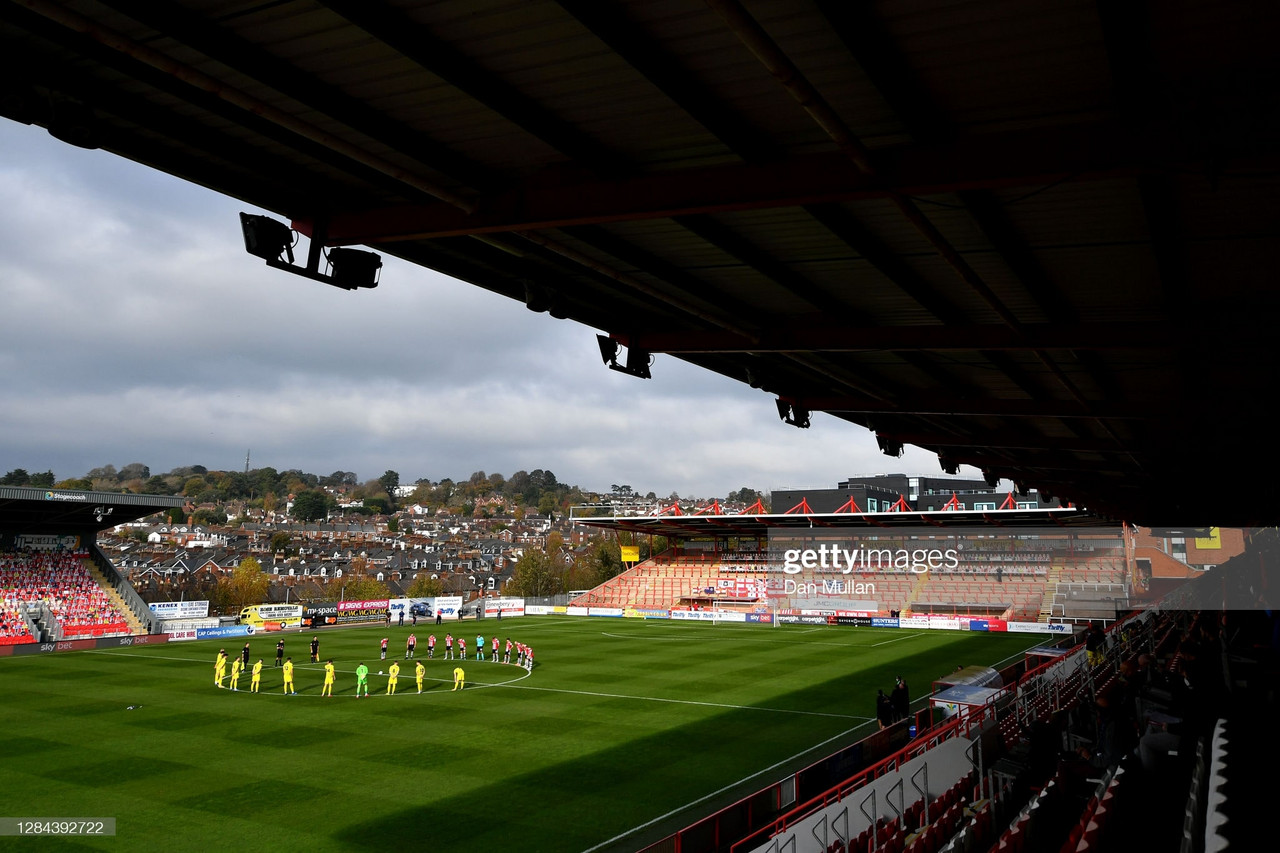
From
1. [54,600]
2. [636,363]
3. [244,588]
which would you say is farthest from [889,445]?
[244,588]

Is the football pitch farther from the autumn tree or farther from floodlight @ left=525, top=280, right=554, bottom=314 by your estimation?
the autumn tree

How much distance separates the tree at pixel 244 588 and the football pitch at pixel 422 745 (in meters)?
42.1

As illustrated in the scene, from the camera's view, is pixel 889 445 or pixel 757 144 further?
pixel 889 445

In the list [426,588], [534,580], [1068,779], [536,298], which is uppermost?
[536,298]

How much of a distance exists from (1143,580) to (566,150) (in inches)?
3053

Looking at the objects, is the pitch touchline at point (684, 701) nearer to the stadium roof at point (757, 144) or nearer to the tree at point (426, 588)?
the stadium roof at point (757, 144)

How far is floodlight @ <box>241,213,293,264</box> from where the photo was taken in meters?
7.27

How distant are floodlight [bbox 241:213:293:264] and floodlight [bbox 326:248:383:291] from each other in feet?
1.77

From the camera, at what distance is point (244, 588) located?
79.7 m

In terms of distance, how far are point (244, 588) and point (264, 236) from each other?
82.2m

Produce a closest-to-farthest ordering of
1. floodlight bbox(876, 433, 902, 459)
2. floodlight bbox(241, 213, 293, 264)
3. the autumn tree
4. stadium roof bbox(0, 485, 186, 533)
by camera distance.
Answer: floodlight bbox(241, 213, 293, 264), floodlight bbox(876, 433, 902, 459), stadium roof bbox(0, 485, 186, 533), the autumn tree

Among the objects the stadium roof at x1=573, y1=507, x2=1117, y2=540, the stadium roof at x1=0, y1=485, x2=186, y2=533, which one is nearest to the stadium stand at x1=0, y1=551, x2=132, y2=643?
the stadium roof at x1=0, y1=485, x2=186, y2=533

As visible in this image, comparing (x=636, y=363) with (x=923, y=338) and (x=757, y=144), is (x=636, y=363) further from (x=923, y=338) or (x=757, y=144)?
(x=757, y=144)

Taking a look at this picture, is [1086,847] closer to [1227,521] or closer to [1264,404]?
[1264,404]
